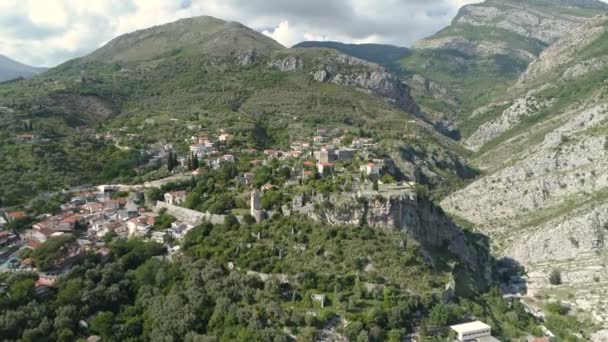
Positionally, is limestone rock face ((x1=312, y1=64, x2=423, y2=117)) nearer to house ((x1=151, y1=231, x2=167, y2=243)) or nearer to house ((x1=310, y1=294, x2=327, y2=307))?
house ((x1=151, y1=231, x2=167, y2=243))

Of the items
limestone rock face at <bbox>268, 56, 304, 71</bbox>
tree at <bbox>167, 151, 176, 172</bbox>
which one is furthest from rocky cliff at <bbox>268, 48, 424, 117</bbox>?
tree at <bbox>167, 151, 176, 172</bbox>

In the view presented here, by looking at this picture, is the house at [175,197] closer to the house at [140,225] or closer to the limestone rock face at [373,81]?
the house at [140,225]

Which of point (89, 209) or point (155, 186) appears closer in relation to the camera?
point (89, 209)

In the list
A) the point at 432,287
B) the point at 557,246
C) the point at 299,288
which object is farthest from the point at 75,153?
the point at 557,246

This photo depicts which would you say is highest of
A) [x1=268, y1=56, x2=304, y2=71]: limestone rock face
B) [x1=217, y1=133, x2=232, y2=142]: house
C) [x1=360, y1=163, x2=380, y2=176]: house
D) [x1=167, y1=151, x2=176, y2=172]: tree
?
[x1=268, y1=56, x2=304, y2=71]: limestone rock face

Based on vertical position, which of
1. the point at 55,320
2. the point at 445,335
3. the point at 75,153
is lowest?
the point at 445,335

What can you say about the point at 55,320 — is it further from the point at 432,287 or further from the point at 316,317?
the point at 432,287
